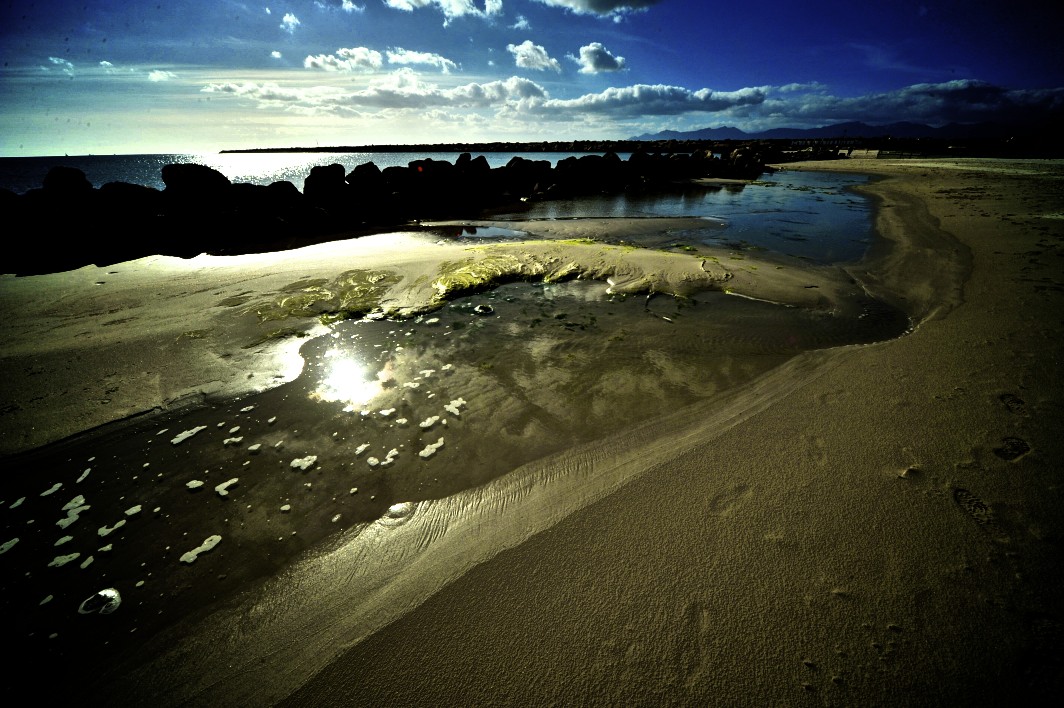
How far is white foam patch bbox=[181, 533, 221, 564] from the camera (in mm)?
3191

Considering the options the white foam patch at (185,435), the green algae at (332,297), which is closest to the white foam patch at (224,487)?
the white foam patch at (185,435)

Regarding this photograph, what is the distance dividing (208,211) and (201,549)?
18250 mm

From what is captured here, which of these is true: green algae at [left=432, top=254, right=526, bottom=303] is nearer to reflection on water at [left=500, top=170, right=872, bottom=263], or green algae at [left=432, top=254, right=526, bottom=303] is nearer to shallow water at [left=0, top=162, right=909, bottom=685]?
shallow water at [left=0, top=162, right=909, bottom=685]

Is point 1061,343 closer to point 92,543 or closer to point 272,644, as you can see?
point 272,644

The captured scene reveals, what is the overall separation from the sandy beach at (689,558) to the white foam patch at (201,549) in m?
0.12

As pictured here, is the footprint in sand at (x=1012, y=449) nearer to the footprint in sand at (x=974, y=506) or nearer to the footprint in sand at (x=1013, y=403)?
the footprint in sand at (x=1013, y=403)

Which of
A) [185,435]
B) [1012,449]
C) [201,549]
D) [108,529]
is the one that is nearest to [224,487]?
[201,549]

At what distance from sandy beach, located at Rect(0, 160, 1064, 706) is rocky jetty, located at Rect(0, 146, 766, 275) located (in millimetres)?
10059

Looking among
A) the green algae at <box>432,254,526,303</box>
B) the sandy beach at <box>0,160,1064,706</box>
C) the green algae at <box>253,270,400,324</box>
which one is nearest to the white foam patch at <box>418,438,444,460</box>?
the sandy beach at <box>0,160,1064,706</box>

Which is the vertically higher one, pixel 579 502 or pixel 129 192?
pixel 129 192

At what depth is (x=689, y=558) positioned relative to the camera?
2934mm

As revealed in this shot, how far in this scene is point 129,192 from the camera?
16.0 m

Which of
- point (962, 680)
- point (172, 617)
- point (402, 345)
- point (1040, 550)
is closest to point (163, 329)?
point (402, 345)

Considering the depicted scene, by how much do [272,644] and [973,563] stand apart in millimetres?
5053
